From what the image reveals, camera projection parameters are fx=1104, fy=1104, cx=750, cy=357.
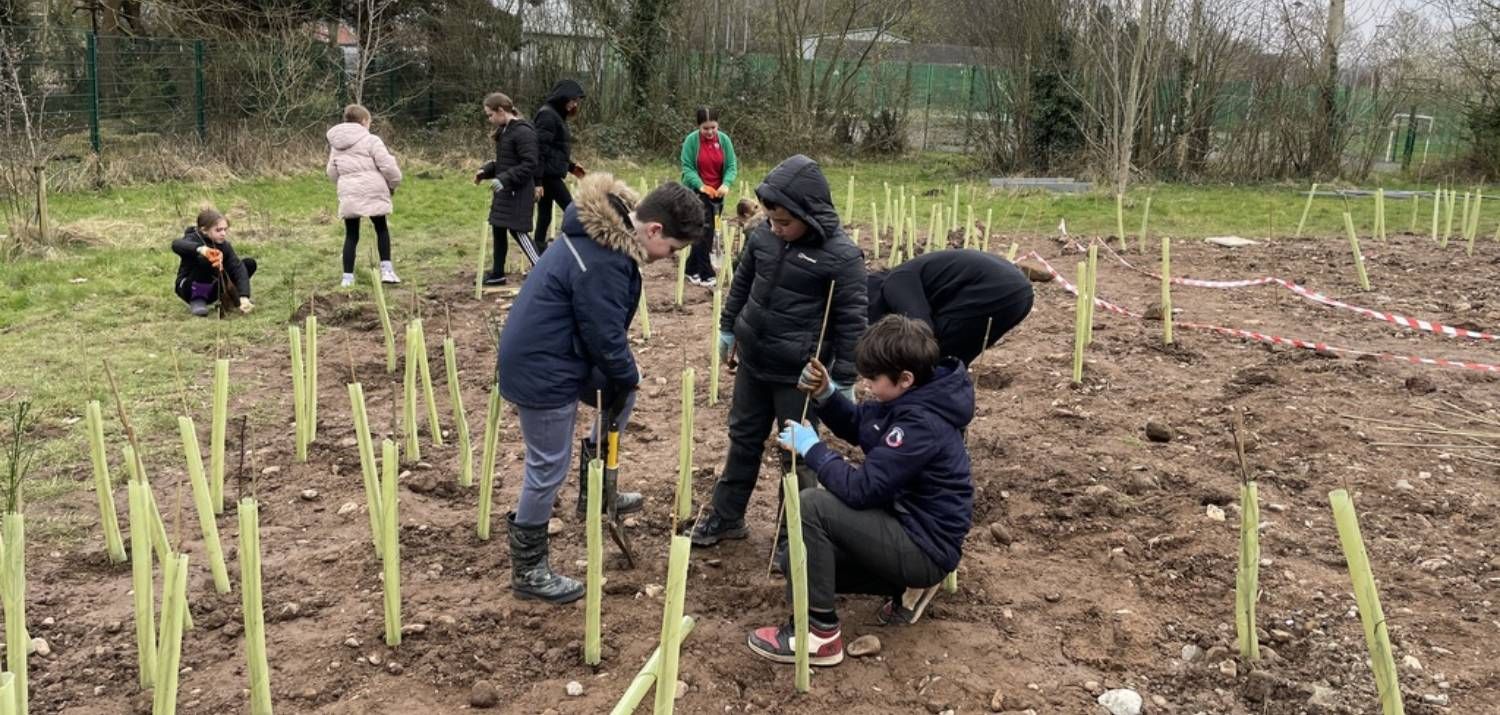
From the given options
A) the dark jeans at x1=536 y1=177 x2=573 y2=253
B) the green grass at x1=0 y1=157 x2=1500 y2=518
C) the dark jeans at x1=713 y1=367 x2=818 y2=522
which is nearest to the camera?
the dark jeans at x1=713 y1=367 x2=818 y2=522

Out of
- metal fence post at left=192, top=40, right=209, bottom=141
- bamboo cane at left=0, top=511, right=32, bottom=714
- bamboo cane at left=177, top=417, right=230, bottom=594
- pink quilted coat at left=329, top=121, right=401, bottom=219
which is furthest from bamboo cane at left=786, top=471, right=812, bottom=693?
metal fence post at left=192, top=40, right=209, bottom=141

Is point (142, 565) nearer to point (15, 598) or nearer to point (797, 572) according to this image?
point (15, 598)

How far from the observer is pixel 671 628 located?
7.44 feet

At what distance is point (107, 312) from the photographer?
695 cm

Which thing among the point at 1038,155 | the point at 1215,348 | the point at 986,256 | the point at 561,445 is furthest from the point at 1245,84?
the point at 561,445

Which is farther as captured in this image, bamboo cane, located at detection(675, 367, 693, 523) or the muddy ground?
bamboo cane, located at detection(675, 367, 693, 523)

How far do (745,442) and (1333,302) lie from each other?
5340 mm

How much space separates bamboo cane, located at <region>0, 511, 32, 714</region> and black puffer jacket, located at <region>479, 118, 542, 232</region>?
5.59m

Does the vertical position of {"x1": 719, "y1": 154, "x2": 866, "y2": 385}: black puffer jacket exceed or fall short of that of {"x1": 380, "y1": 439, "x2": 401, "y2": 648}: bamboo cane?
it exceeds it

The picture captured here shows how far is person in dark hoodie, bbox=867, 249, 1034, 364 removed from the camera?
12.6ft

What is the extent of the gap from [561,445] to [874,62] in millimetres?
17728

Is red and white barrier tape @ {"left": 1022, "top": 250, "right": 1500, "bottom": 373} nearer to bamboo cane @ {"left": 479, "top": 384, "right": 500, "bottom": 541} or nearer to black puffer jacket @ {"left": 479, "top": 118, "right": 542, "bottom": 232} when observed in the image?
bamboo cane @ {"left": 479, "top": 384, "right": 500, "bottom": 541}

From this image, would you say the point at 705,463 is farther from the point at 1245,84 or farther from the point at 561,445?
the point at 1245,84

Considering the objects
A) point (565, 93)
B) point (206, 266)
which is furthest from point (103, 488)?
point (565, 93)
